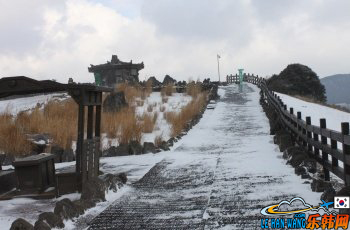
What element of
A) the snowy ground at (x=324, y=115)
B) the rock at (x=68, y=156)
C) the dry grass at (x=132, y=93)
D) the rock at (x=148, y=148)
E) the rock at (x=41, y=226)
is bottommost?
the rock at (x=68, y=156)

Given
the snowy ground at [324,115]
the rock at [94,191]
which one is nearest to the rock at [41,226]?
the rock at [94,191]

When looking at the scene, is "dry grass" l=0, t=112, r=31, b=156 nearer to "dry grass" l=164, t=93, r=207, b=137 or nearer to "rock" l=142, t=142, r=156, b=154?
"rock" l=142, t=142, r=156, b=154

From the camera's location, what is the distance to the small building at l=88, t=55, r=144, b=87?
1380 inches

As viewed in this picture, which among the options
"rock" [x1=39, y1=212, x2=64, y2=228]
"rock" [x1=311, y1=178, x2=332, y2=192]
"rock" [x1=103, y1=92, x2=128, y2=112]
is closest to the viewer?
"rock" [x1=39, y1=212, x2=64, y2=228]

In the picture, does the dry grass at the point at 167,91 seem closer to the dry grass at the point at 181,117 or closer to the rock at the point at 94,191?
the dry grass at the point at 181,117

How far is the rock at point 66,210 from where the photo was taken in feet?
19.5

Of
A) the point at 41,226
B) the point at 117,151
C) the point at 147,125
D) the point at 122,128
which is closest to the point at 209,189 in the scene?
the point at 41,226

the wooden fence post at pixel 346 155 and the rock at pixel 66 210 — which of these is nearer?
the rock at pixel 66 210

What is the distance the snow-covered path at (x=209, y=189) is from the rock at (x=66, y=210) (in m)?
0.32

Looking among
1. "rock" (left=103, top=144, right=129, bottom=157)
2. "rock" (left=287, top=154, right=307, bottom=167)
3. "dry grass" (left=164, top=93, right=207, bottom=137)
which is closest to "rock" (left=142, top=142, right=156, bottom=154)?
"rock" (left=103, top=144, right=129, bottom=157)

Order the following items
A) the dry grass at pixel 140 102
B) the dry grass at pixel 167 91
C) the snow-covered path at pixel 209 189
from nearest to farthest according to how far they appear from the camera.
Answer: the snow-covered path at pixel 209 189 → the dry grass at pixel 140 102 → the dry grass at pixel 167 91

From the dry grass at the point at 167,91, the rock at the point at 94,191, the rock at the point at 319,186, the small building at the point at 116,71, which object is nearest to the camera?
the rock at the point at 319,186

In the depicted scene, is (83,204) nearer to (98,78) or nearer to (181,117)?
(181,117)

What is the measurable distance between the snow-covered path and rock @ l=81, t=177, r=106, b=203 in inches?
11.6
